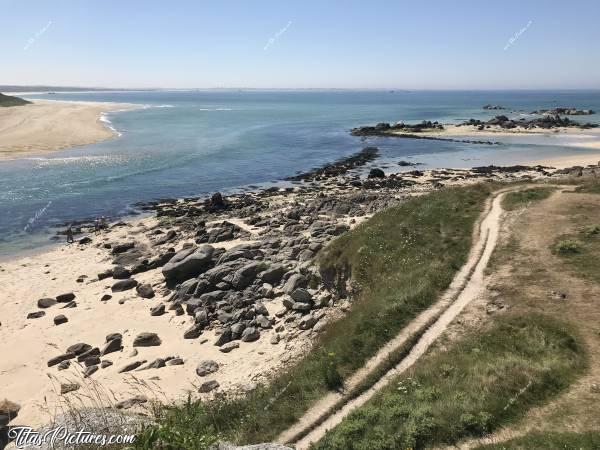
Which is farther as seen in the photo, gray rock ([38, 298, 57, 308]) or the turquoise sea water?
the turquoise sea water

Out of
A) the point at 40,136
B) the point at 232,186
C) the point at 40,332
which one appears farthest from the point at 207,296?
the point at 40,136

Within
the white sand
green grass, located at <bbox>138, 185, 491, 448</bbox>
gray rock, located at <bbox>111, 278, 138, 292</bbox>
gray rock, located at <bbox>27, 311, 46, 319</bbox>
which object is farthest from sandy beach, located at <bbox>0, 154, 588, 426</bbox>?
green grass, located at <bbox>138, 185, 491, 448</bbox>

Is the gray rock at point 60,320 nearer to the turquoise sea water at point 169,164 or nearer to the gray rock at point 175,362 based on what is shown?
the gray rock at point 175,362

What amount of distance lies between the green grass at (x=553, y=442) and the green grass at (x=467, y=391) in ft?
2.51

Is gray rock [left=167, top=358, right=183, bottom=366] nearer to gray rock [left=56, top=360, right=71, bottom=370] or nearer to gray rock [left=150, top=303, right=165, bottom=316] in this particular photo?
gray rock [left=56, top=360, right=71, bottom=370]

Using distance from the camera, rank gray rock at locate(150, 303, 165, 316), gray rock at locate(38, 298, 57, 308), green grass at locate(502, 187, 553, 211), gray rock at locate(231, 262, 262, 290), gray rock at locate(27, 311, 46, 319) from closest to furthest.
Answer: gray rock at locate(150, 303, 165, 316) < gray rock at locate(27, 311, 46, 319) < gray rock at locate(231, 262, 262, 290) < gray rock at locate(38, 298, 57, 308) < green grass at locate(502, 187, 553, 211)

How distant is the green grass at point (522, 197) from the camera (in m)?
26.7

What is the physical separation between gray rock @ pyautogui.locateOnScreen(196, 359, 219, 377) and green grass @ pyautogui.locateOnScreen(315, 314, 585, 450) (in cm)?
855

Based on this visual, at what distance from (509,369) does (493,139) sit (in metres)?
95.2

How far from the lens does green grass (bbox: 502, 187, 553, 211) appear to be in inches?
1050

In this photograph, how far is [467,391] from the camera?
11602mm

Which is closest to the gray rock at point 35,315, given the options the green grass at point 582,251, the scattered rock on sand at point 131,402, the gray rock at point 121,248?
the gray rock at point 121,248

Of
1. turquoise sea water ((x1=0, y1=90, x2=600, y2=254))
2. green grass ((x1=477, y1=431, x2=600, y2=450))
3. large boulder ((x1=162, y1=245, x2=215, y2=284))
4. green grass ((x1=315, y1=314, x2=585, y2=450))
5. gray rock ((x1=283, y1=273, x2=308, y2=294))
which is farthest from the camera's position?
turquoise sea water ((x1=0, y1=90, x2=600, y2=254))

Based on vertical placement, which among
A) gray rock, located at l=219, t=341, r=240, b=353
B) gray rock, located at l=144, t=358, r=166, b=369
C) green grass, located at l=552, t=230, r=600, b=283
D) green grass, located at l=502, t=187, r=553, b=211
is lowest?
gray rock, located at l=144, t=358, r=166, b=369
